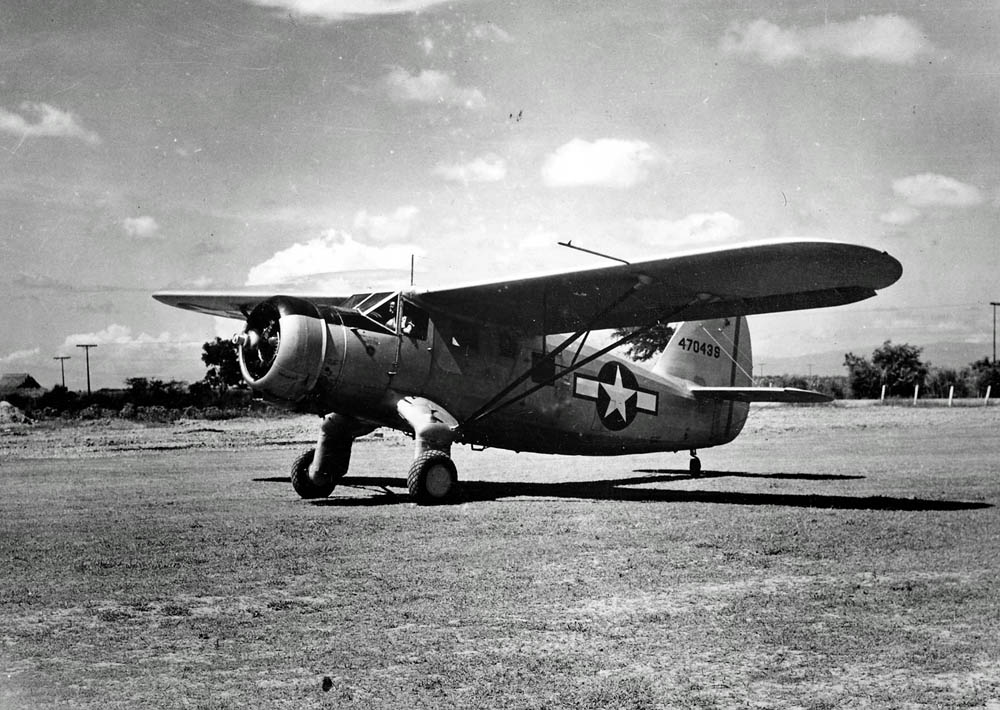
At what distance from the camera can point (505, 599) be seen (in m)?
5.10

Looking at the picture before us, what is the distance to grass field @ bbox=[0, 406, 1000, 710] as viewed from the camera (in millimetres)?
3648

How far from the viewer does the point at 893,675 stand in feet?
12.4

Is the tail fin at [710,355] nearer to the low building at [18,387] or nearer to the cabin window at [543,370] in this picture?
the cabin window at [543,370]

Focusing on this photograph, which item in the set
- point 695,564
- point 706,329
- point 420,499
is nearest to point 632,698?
point 695,564

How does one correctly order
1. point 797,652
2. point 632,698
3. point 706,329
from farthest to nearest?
point 706,329 → point 797,652 → point 632,698

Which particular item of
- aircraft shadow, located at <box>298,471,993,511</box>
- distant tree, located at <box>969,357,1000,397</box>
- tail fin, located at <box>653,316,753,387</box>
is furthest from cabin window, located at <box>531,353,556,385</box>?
distant tree, located at <box>969,357,1000,397</box>

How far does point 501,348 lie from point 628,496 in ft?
9.08

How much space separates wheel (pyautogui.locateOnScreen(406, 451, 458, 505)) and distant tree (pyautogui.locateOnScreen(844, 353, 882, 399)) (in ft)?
185

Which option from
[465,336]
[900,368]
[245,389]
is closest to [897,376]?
[900,368]

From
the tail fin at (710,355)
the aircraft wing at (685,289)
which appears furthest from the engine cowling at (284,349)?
the tail fin at (710,355)

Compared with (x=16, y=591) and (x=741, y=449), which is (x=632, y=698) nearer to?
(x=16, y=591)

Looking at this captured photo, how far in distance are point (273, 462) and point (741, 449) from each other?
11176mm

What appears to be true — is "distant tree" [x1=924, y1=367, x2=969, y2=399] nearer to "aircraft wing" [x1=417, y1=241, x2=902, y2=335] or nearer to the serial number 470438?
the serial number 470438

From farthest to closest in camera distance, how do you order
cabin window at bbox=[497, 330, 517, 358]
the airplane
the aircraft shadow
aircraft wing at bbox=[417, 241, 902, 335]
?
cabin window at bbox=[497, 330, 517, 358] → the airplane → the aircraft shadow → aircraft wing at bbox=[417, 241, 902, 335]
